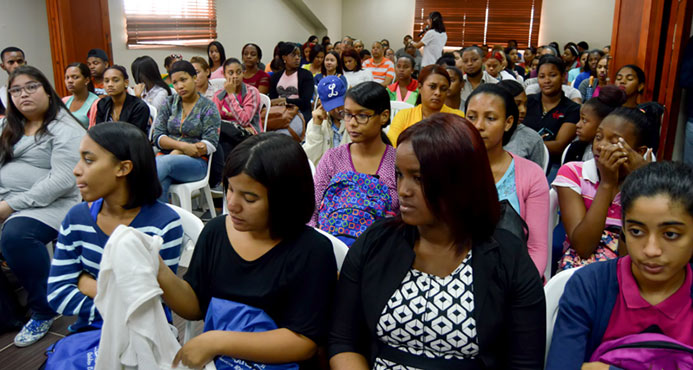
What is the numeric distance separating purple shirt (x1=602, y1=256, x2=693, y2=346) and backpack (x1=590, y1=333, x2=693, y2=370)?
3 cm

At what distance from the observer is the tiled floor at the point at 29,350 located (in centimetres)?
209

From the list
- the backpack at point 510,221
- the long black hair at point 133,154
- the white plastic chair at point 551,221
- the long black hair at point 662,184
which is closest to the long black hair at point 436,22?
the white plastic chair at point 551,221

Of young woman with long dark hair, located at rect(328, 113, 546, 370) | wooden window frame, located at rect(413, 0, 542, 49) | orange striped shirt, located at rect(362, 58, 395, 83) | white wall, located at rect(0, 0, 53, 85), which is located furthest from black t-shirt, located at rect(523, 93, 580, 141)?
wooden window frame, located at rect(413, 0, 542, 49)

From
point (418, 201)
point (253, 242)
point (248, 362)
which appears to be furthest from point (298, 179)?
point (248, 362)

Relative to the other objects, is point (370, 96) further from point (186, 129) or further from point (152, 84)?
point (152, 84)

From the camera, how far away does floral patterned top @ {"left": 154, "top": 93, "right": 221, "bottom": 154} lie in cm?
331

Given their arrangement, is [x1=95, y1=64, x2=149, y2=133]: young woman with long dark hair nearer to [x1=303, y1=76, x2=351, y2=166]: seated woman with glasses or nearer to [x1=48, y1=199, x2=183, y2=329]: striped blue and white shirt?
[x1=303, y1=76, x2=351, y2=166]: seated woman with glasses

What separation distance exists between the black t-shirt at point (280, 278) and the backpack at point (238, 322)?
37 mm

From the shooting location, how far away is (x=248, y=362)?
3.91 feet

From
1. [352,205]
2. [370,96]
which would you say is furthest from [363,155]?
[352,205]

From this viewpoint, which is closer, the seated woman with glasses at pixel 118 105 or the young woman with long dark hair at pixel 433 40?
the seated woman with glasses at pixel 118 105

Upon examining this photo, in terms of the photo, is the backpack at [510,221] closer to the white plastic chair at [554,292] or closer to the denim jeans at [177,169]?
the white plastic chair at [554,292]

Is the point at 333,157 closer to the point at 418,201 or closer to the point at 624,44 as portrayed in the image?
the point at 418,201

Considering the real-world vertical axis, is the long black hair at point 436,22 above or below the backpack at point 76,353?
above
